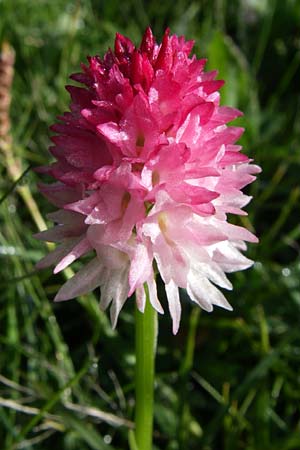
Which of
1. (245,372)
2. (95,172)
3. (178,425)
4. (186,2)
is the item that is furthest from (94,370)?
(186,2)

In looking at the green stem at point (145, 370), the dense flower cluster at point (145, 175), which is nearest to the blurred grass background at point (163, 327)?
the green stem at point (145, 370)

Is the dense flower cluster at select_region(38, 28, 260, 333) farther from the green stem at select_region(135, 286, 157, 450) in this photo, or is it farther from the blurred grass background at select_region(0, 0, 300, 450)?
the blurred grass background at select_region(0, 0, 300, 450)

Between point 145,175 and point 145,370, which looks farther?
point 145,370

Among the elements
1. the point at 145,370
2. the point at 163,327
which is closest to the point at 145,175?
the point at 145,370

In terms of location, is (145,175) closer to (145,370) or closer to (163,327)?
(145,370)

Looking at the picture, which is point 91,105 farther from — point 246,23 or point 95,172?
point 246,23
